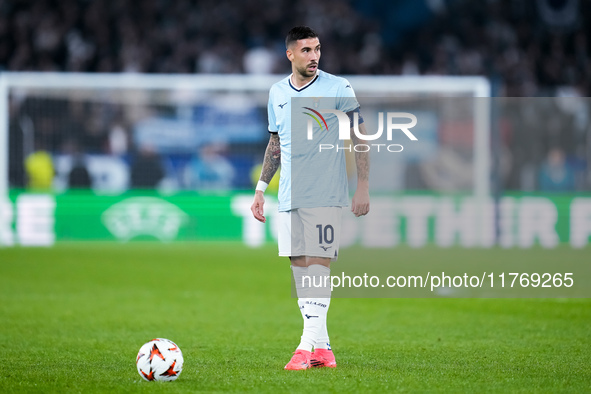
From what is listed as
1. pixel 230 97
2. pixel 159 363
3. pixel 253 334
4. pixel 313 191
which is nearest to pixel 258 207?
pixel 313 191

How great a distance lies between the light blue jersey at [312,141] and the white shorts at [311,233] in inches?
2.2

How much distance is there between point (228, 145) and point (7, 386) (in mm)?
14403

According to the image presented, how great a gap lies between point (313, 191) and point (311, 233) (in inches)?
10.5

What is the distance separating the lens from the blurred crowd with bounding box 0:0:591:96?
74.5ft

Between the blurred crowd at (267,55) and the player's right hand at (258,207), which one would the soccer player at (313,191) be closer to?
the player's right hand at (258,207)

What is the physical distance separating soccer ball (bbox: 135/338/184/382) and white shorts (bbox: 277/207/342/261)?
947 millimetres

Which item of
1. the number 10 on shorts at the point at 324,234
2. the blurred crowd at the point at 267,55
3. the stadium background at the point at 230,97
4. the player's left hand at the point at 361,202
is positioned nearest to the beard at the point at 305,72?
the player's left hand at the point at 361,202

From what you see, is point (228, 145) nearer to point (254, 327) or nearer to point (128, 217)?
point (128, 217)

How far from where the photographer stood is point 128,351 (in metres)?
6.68

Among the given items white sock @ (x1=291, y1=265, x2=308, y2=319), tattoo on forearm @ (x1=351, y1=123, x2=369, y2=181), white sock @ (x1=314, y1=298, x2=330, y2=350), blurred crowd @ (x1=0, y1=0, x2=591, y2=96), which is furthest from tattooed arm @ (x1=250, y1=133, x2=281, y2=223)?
blurred crowd @ (x1=0, y1=0, x2=591, y2=96)

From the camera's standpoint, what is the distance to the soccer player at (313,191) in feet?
18.9

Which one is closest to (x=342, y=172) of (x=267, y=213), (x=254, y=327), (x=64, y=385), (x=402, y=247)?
(x=64, y=385)

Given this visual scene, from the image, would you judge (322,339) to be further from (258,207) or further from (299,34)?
(299,34)

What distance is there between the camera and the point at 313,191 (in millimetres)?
5777
